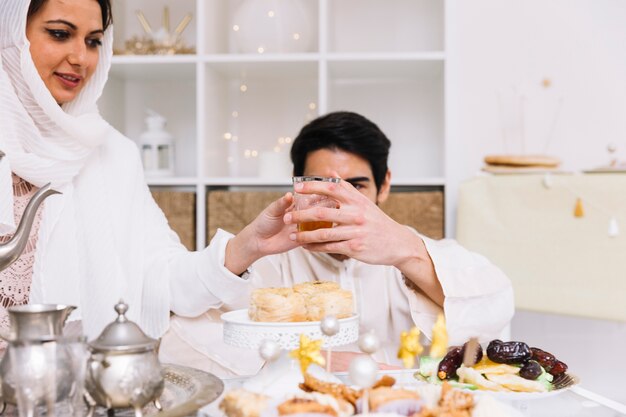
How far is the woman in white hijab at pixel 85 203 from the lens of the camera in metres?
1.58

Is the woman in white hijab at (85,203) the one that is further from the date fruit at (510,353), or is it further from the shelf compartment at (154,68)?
the shelf compartment at (154,68)

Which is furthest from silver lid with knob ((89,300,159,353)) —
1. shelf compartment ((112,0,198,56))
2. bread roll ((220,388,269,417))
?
shelf compartment ((112,0,198,56))

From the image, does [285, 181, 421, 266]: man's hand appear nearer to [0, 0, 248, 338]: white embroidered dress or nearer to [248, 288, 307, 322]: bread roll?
[248, 288, 307, 322]: bread roll

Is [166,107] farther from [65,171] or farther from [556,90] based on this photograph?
[556,90]

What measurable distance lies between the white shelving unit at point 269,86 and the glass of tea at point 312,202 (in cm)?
127

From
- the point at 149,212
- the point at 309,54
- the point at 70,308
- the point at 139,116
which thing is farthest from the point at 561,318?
the point at 70,308

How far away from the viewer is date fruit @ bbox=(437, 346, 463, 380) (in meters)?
1.02

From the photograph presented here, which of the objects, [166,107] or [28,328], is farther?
[166,107]

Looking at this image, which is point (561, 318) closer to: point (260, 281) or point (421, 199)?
point (421, 199)

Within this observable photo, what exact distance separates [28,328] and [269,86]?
219 cm

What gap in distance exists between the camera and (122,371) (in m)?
0.76

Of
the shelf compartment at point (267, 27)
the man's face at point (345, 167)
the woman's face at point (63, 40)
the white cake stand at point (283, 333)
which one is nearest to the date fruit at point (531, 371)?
the white cake stand at point (283, 333)

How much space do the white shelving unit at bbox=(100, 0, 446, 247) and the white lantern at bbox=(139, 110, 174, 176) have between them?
91 millimetres

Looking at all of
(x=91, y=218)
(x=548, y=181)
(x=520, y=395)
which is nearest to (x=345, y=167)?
(x=91, y=218)
